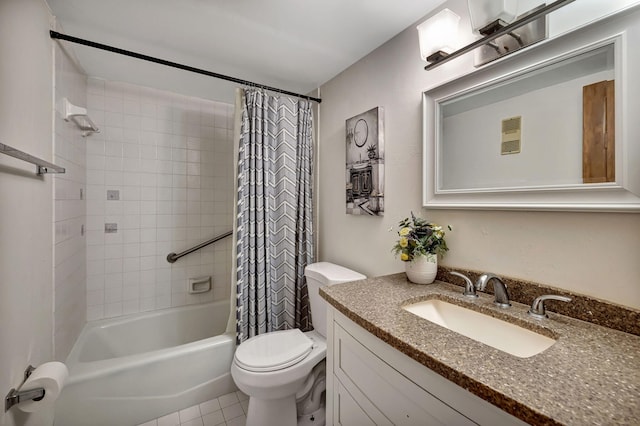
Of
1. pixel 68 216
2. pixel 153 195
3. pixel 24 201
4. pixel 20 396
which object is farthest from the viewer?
pixel 153 195

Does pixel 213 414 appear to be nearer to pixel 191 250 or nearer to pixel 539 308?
pixel 191 250

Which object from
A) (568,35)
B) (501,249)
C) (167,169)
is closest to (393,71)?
(568,35)

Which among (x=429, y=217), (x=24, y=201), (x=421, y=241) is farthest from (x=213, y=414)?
(x=429, y=217)

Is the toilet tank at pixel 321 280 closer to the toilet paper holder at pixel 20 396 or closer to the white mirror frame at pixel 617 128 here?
the white mirror frame at pixel 617 128

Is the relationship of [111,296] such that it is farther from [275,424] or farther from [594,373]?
[594,373]

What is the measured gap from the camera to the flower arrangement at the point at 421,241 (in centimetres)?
117

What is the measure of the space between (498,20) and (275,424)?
77.9 inches

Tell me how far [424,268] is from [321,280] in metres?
0.66

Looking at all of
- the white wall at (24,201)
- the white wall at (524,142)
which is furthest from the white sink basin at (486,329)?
the white wall at (24,201)

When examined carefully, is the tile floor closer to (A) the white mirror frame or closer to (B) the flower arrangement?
(B) the flower arrangement

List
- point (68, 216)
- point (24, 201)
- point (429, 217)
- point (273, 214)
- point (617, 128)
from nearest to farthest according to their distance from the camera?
point (617, 128)
point (24, 201)
point (429, 217)
point (68, 216)
point (273, 214)

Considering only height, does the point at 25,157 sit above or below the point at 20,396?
above

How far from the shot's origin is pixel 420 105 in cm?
132

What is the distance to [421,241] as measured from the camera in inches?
46.4
